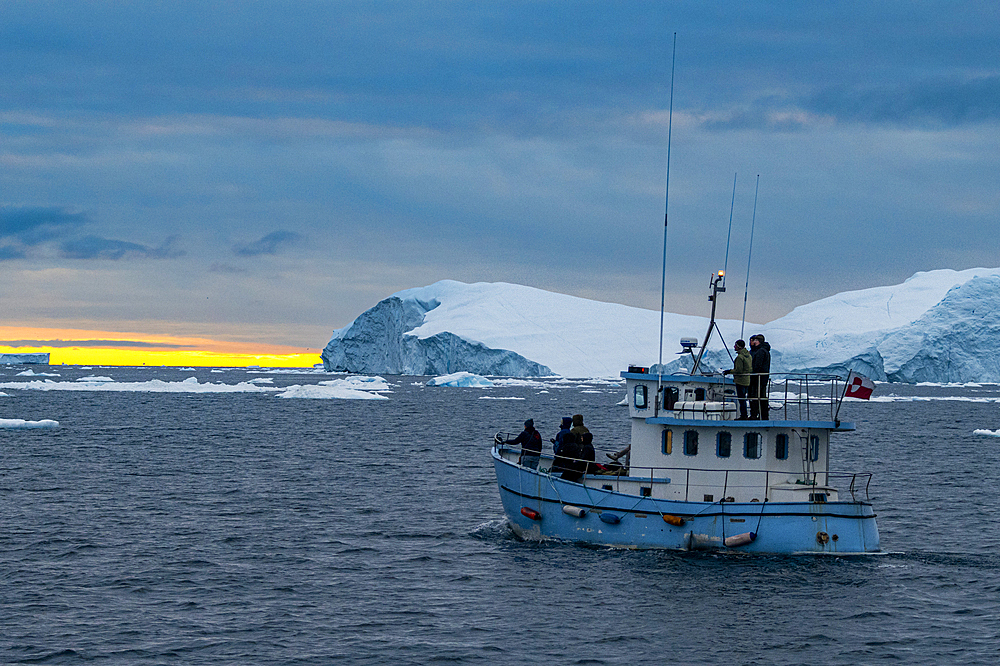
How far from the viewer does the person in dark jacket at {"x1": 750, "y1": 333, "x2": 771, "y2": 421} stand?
73.1ft

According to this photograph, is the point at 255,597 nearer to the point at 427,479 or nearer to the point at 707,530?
the point at 707,530

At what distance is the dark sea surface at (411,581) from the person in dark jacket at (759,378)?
3.10 meters

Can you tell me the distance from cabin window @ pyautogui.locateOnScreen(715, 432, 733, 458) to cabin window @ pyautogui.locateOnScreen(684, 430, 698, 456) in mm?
441

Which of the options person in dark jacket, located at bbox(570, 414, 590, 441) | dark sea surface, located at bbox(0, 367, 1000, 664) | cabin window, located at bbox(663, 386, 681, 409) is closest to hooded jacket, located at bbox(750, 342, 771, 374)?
cabin window, located at bbox(663, 386, 681, 409)

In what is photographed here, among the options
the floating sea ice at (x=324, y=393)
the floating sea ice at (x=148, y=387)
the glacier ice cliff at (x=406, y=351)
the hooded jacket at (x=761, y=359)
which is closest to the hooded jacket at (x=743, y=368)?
the hooded jacket at (x=761, y=359)

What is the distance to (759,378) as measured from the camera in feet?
74.4

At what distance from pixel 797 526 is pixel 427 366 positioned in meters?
133

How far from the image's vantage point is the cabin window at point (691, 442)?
75.4ft

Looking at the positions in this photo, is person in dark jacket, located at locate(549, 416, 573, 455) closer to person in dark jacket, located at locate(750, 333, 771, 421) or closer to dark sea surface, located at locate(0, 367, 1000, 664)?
dark sea surface, located at locate(0, 367, 1000, 664)

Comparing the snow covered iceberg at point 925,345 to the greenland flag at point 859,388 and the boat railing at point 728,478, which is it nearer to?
the boat railing at point 728,478

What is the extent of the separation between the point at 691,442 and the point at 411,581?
6.60 m

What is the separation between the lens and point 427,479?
3828 cm

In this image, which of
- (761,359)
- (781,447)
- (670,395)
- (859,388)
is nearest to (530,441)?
(670,395)

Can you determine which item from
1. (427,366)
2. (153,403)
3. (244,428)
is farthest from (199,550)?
(427,366)
